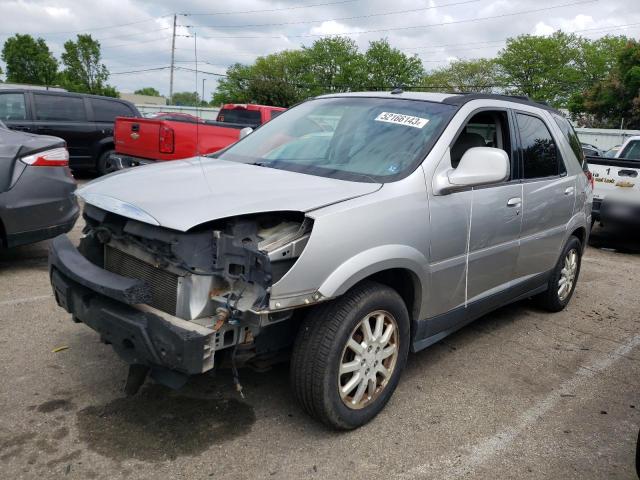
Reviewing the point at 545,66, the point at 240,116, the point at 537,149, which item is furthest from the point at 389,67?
the point at 537,149

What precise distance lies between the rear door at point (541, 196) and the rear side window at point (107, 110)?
30.6 feet

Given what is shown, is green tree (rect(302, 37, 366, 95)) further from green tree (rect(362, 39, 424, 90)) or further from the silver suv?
the silver suv

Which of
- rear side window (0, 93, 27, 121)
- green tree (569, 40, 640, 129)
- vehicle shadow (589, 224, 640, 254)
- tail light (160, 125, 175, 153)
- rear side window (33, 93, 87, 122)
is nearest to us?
tail light (160, 125, 175, 153)

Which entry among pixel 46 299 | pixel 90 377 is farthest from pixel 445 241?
pixel 46 299

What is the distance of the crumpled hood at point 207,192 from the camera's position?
2.62 metres

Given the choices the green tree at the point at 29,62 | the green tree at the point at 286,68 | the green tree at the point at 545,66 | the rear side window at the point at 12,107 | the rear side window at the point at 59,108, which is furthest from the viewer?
the green tree at the point at 286,68

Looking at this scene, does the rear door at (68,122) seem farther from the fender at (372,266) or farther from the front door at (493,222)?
the fender at (372,266)

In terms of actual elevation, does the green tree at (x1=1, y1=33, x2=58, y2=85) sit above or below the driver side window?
above

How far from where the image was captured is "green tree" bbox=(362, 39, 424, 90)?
73.9 meters

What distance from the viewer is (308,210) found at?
2695 millimetres

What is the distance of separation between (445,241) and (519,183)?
43.7 inches

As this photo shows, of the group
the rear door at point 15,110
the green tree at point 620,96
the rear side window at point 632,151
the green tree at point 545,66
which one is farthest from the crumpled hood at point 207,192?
the green tree at point 545,66

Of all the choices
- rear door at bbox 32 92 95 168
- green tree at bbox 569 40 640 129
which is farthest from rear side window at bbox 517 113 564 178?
green tree at bbox 569 40 640 129

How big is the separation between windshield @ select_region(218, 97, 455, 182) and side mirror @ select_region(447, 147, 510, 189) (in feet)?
0.74
